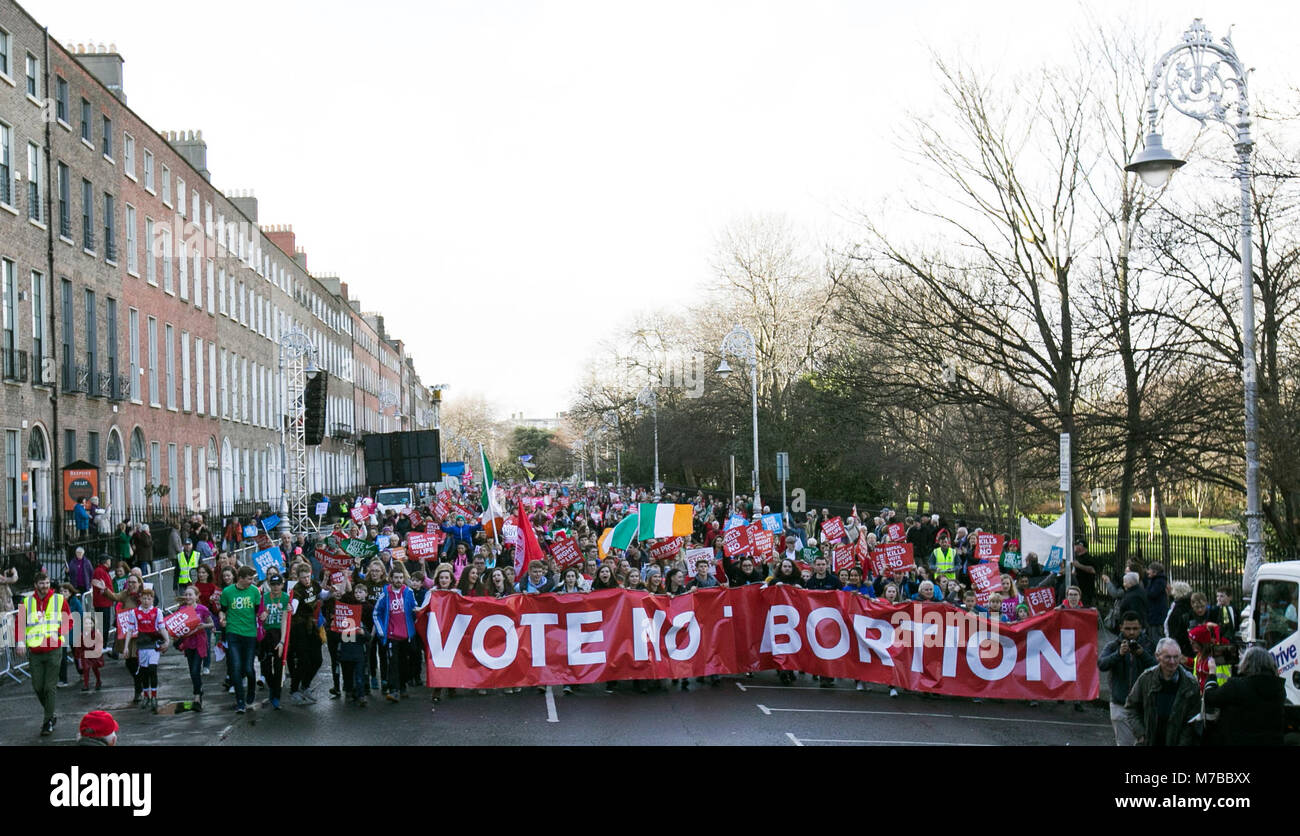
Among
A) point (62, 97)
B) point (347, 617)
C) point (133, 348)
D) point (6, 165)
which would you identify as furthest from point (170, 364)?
point (347, 617)

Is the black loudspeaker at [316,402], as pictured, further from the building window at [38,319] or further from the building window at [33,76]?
the building window at [33,76]

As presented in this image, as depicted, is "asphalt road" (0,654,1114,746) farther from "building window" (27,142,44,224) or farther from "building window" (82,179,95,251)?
"building window" (82,179,95,251)

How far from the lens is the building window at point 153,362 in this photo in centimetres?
3962

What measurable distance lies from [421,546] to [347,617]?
7.40 m

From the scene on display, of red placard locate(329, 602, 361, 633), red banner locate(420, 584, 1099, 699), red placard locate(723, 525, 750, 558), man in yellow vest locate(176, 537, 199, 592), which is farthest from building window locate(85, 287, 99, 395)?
red banner locate(420, 584, 1099, 699)

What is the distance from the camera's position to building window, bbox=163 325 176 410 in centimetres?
4159

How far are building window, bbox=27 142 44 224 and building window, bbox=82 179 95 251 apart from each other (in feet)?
10.3

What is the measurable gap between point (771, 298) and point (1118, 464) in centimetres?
3455

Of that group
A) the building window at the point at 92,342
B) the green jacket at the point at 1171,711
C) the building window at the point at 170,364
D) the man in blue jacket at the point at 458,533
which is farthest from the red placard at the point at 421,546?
the building window at the point at 170,364

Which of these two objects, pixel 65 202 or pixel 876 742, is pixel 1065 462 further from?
pixel 65 202

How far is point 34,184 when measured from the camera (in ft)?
99.6

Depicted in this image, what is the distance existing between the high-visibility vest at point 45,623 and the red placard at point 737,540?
35.6 feet

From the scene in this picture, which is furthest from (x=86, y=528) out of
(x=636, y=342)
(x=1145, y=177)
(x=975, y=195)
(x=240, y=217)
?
(x=636, y=342)

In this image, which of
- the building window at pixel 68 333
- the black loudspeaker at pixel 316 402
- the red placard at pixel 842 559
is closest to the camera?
the red placard at pixel 842 559
